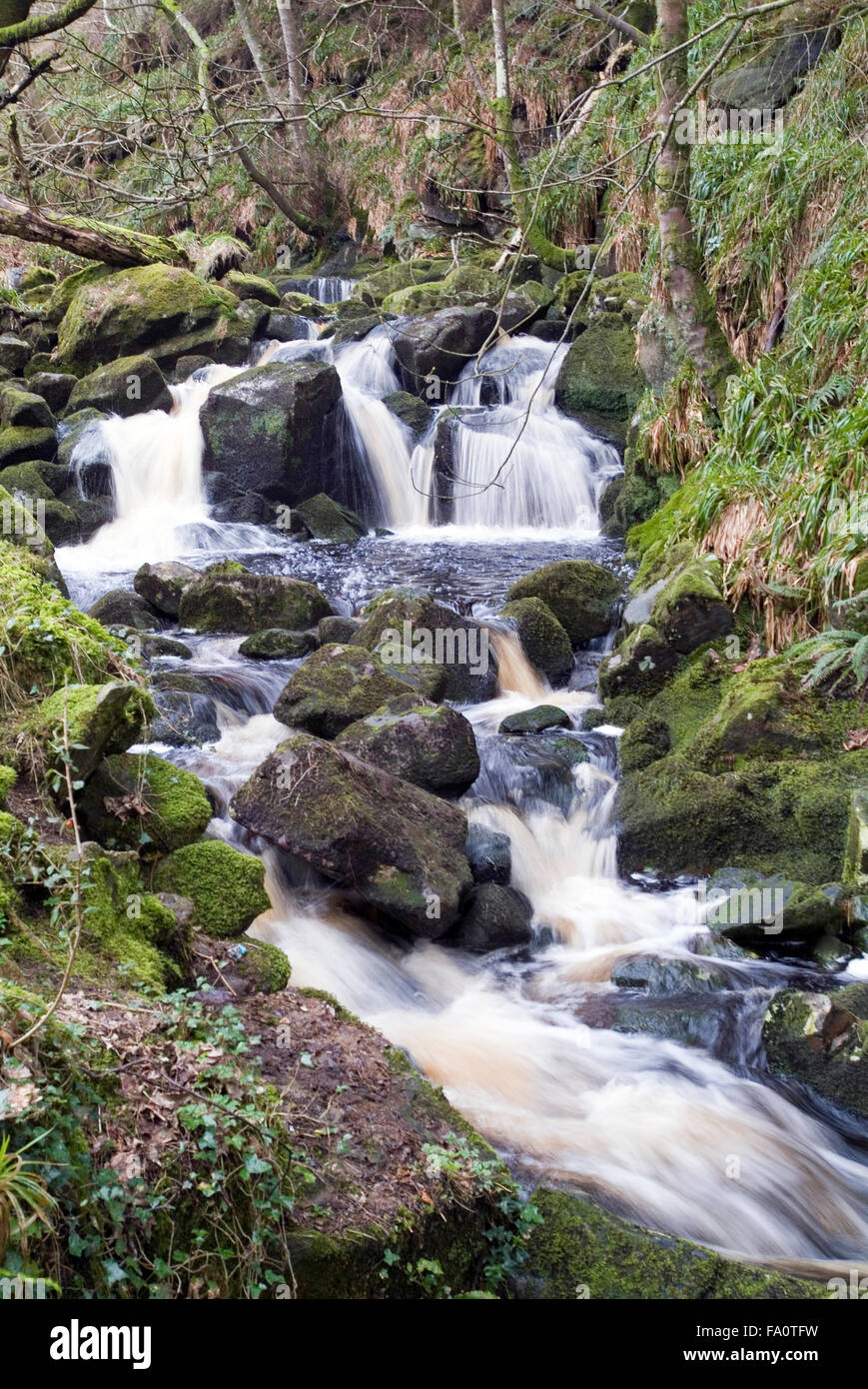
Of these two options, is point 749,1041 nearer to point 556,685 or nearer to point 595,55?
point 556,685

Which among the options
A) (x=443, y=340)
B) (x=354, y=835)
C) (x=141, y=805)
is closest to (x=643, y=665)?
(x=354, y=835)

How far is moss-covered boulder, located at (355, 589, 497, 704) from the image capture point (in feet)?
26.0

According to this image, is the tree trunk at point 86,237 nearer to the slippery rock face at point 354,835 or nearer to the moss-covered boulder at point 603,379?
the moss-covered boulder at point 603,379

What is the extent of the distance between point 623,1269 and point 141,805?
2485mm

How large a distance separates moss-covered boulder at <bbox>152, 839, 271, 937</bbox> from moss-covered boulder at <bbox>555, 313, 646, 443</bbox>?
1024 centimetres

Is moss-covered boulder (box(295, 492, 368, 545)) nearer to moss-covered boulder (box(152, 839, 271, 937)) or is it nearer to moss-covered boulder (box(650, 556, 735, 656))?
moss-covered boulder (box(650, 556, 735, 656))

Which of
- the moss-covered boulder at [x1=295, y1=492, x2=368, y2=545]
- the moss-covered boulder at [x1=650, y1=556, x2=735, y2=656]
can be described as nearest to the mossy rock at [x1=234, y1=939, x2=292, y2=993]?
the moss-covered boulder at [x1=650, y1=556, x2=735, y2=656]

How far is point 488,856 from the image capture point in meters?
5.85

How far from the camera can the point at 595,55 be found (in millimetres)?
18312

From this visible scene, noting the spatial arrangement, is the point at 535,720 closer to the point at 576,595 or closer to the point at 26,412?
the point at 576,595

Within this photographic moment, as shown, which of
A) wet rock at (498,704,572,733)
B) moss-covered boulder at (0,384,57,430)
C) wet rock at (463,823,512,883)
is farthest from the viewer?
moss-covered boulder at (0,384,57,430)

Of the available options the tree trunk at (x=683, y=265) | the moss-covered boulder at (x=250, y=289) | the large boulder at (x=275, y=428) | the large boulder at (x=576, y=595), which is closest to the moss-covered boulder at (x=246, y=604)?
the large boulder at (x=576, y=595)

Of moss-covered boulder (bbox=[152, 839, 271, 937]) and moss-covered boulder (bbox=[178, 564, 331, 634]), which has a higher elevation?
moss-covered boulder (bbox=[178, 564, 331, 634])

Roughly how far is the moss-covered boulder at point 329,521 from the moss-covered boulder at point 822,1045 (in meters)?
8.93
